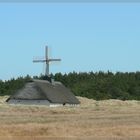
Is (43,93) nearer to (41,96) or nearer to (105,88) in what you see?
(41,96)

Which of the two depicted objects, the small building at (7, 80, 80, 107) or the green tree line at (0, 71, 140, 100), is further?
the green tree line at (0, 71, 140, 100)

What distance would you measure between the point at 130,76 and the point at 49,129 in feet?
375

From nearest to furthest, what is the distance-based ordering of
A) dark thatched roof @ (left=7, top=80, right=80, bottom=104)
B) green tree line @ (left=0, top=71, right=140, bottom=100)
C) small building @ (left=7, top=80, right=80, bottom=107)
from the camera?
small building @ (left=7, top=80, right=80, bottom=107) → dark thatched roof @ (left=7, top=80, right=80, bottom=104) → green tree line @ (left=0, top=71, right=140, bottom=100)

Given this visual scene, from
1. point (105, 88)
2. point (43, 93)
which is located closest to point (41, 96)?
point (43, 93)

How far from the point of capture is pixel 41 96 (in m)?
83.7

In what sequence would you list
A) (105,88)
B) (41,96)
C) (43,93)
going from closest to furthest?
(43,93)
(41,96)
(105,88)

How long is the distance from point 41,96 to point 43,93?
1.94ft

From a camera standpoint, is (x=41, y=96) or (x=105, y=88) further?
(x=105, y=88)

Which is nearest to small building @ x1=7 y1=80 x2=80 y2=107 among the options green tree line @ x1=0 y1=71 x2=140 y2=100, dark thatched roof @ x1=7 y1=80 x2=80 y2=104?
dark thatched roof @ x1=7 y1=80 x2=80 y2=104

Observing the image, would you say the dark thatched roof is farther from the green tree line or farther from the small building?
the green tree line

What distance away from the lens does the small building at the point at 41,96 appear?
83250 mm

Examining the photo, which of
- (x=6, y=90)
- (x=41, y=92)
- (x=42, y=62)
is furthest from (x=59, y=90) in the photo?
(x=6, y=90)

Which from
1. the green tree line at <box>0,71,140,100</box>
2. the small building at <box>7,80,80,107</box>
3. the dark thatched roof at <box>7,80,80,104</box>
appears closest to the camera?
the small building at <box>7,80,80,107</box>

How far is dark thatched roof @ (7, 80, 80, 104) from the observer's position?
83500mm
